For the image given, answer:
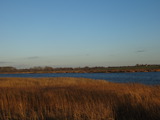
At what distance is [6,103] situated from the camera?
7.38 metres

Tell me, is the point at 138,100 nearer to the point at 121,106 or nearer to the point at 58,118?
the point at 121,106

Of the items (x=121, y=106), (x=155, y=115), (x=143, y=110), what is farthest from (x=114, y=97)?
(x=155, y=115)

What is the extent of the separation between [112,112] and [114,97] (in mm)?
1927

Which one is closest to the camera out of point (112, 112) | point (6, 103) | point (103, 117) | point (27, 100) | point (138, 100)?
point (103, 117)

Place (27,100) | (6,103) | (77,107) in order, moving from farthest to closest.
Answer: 1. (27,100)
2. (6,103)
3. (77,107)

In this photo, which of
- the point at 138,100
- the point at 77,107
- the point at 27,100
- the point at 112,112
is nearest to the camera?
the point at 112,112

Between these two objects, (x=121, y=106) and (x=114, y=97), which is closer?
(x=121, y=106)

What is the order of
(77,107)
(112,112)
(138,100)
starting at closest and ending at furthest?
(112,112) < (77,107) < (138,100)

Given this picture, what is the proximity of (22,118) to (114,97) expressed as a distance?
3.49 metres

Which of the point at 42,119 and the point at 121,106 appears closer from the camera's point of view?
the point at 42,119

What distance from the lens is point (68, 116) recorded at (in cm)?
578

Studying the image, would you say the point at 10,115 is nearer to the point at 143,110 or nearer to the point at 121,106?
the point at 121,106

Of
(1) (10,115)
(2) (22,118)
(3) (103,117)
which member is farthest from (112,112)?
(1) (10,115)

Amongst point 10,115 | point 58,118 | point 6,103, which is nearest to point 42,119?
point 58,118
